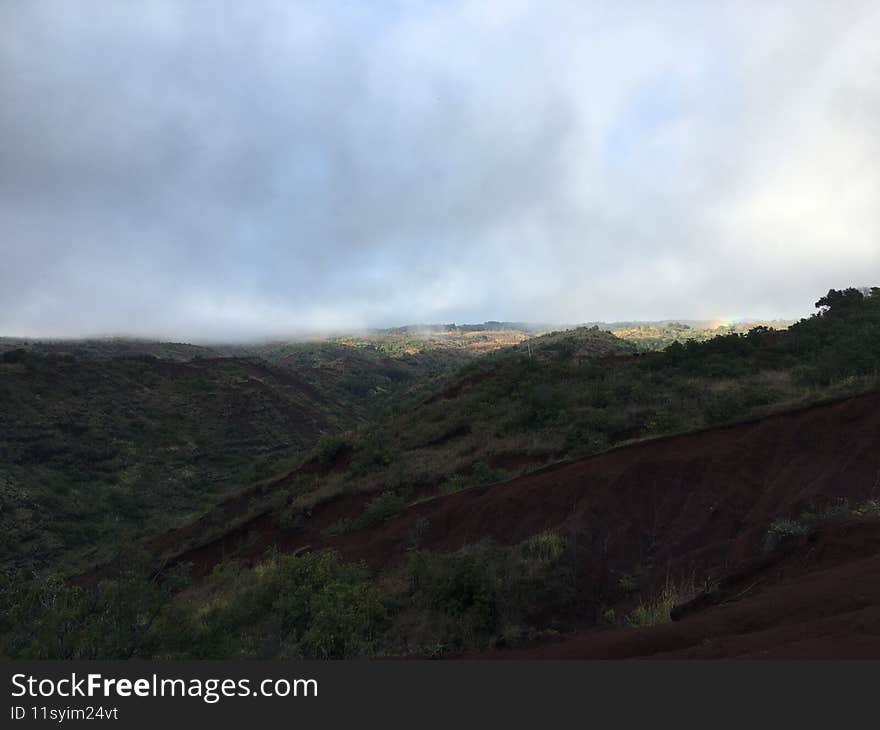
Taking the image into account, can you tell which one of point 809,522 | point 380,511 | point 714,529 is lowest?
point 714,529

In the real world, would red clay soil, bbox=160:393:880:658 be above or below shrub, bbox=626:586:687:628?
above

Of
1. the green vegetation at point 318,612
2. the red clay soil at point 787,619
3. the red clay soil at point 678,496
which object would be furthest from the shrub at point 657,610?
the green vegetation at point 318,612

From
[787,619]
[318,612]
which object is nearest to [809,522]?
[787,619]

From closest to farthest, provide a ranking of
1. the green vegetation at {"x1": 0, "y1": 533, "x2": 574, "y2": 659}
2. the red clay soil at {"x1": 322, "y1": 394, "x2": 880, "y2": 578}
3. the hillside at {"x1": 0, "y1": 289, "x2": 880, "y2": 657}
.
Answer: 1. the green vegetation at {"x1": 0, "y1": 533, "x2": 574, "y2": 659}
2. the hillside at {"x1": 0, "y1": 289, "x2": 880, "y2": 657}
3. the red clay soil at {"x1": 322, "y1": 394, "x2": 880, "y2": 578}

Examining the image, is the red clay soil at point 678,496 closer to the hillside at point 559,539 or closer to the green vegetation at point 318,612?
the hillside at point 559,539

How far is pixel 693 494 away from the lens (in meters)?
10.4

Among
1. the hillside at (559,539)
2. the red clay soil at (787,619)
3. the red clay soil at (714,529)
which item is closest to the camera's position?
the red clay soil at (787,619)

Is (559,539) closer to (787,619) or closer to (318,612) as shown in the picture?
(318,612)

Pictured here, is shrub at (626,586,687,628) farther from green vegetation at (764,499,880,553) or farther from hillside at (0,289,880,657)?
green vegetation at (764,499,880,553)

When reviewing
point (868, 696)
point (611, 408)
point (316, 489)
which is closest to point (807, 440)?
point (611, 408)

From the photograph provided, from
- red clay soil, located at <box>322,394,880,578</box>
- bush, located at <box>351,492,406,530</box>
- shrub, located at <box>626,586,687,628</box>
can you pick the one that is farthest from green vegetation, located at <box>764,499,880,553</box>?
bush, located at <box>351,492,406,530</box>

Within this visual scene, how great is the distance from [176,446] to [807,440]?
39.5 meters

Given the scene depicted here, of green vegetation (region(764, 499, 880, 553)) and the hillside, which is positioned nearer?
the hillside

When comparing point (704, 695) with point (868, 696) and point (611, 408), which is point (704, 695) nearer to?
point (868, 696)
